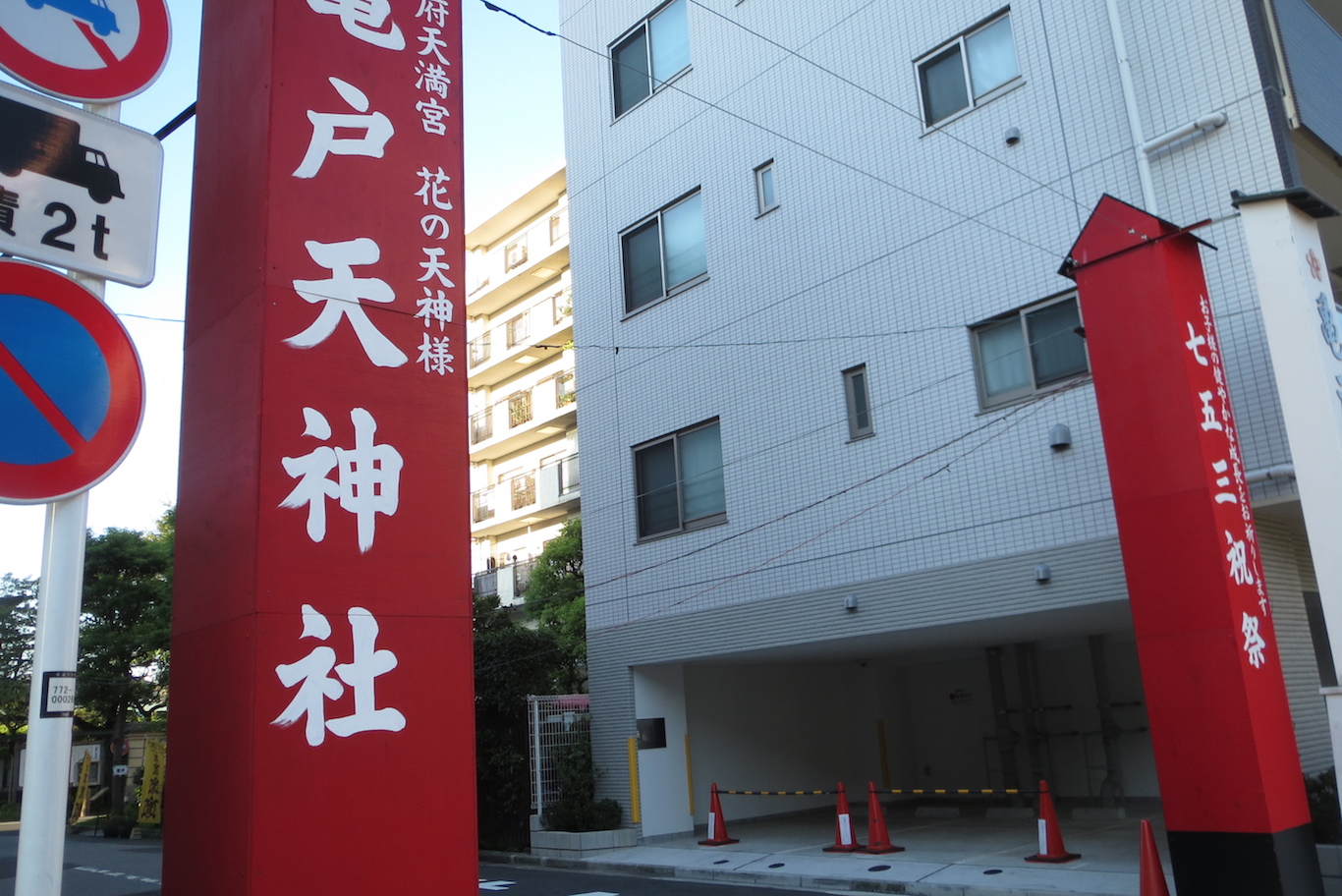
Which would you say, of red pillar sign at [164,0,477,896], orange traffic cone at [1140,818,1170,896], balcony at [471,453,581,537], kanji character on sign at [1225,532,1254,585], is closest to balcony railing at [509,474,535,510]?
balcony at [471,453,581,537]

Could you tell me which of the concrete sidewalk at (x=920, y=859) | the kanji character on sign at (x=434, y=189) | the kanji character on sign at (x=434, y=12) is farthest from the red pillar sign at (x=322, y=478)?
the concrete sidewalk at (x=920, y=859)

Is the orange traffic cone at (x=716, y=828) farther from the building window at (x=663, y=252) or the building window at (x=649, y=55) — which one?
the building window at (x=649, y=55)

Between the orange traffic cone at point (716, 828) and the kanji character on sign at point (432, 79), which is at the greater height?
the kanji character on sign at point (432, 79)

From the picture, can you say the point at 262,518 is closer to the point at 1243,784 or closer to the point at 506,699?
the point at 1243,784

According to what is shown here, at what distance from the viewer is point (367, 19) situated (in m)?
6.01

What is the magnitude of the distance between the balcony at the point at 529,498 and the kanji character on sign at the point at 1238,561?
2509cm

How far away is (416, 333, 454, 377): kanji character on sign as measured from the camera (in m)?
5.71

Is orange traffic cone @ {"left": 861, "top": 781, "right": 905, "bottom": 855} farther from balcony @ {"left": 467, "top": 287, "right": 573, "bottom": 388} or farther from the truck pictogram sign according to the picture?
balcony @ {"left": 467, "top": 287, "right": 573, "bottom": 388}

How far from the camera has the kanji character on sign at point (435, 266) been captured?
584cm

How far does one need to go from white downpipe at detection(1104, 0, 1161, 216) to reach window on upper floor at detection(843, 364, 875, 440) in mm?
3855

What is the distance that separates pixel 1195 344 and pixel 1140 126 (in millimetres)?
3388

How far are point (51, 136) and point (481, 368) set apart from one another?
3677cm

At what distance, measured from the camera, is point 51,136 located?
388 centimetres

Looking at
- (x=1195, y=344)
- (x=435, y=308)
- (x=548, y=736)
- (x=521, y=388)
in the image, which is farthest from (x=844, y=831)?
(x=521, y=388)
